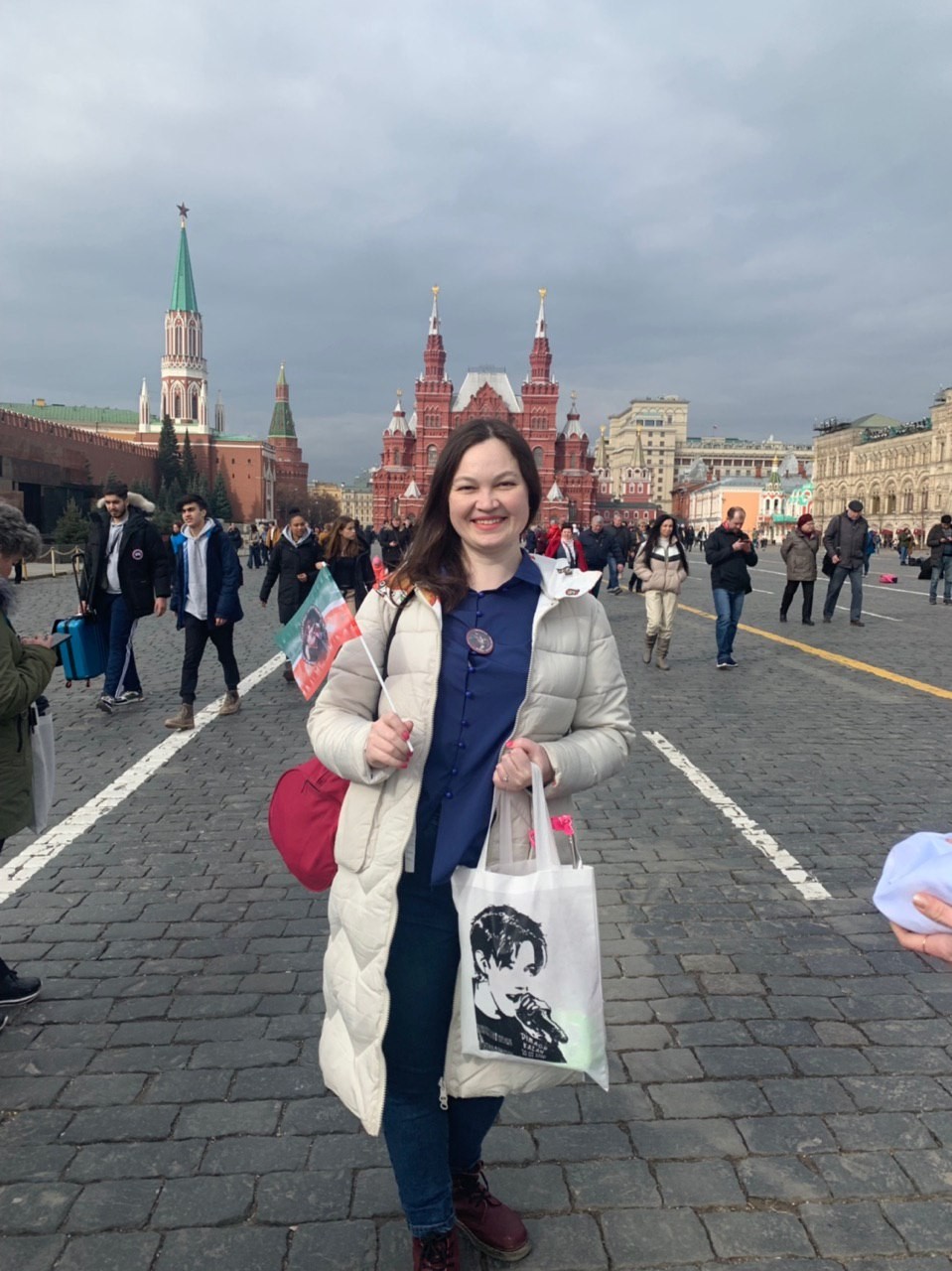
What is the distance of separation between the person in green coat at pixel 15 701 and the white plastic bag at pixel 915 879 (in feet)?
8.51

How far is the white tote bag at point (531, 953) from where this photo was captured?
6.22ft

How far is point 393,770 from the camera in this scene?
2.01 m

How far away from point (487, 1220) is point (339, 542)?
347 inches

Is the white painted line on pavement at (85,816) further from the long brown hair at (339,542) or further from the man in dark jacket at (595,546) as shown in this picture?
the man in dark jacket at (595,546)

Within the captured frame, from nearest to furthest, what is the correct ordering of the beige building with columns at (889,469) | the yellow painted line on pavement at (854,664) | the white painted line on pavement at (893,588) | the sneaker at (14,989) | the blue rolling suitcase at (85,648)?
the sneaker at (14,989), the blue rolling suitcase at (85,648), the yellow painted line on pavement at (854,664), the white painted line on pavement at (893,588), the beige building with columns at (889,469)

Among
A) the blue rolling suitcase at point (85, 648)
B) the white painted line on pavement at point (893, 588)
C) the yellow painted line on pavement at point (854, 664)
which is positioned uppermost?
the blue rolling suitcase at point (85, 648)

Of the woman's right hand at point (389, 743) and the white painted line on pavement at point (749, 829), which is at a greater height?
the woman's right hand at point (389, 743)

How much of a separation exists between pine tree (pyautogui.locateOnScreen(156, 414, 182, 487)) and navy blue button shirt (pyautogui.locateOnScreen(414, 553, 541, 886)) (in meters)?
100

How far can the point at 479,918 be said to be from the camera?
1.93 m

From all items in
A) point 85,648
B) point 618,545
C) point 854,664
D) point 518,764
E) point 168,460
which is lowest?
point 854,664

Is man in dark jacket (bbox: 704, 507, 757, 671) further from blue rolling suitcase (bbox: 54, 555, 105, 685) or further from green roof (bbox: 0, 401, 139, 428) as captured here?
green roof (bbox: 0, 401, 139, 428)

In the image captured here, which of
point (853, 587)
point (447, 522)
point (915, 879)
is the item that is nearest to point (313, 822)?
point (447, 522)

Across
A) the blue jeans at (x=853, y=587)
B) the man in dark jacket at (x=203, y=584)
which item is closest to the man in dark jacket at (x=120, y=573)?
the man in dark jacket at (x=203, y=584)

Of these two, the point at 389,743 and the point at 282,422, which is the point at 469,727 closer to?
the point at 389,743
